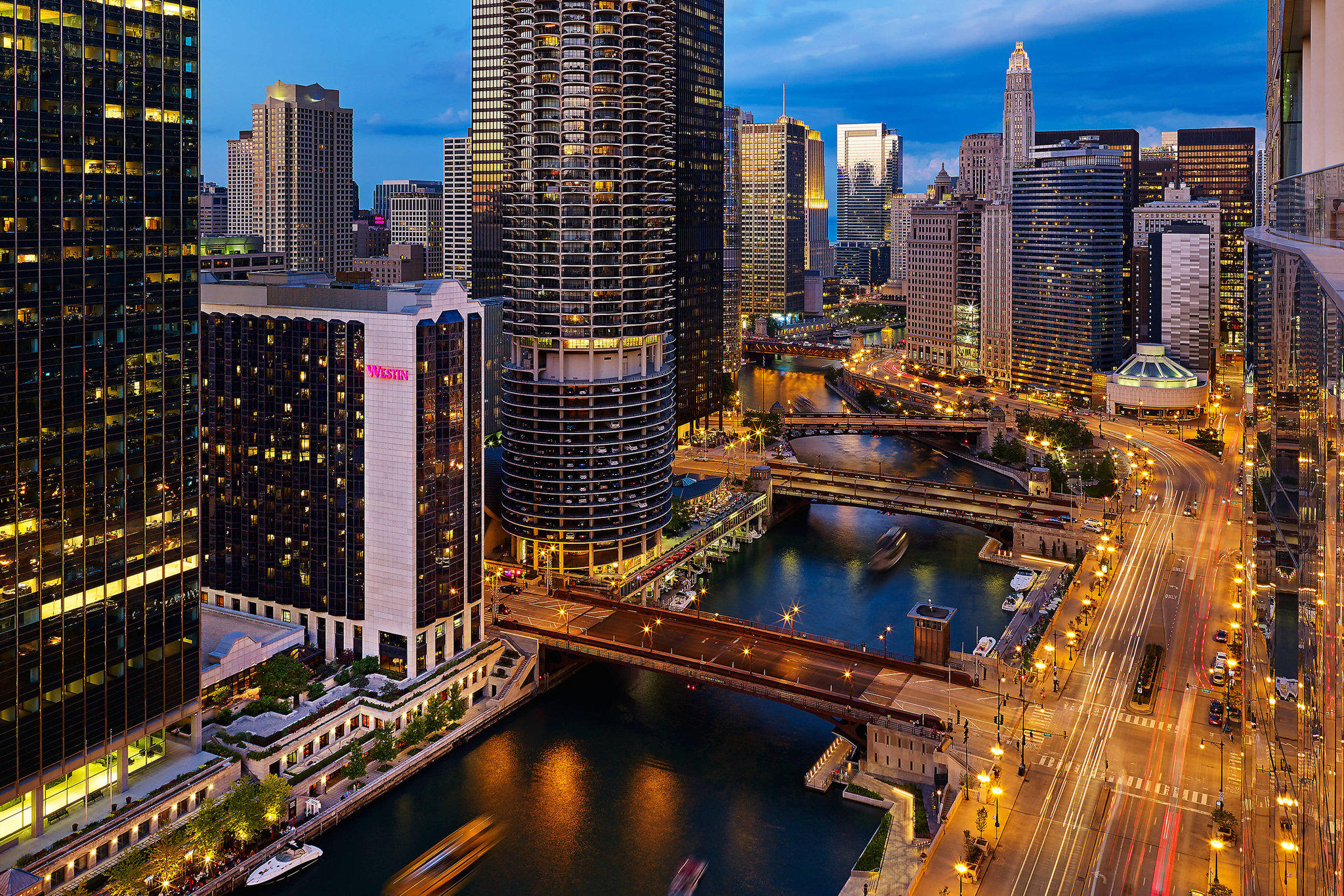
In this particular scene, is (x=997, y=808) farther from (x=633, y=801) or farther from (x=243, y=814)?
(x=243, y=814)

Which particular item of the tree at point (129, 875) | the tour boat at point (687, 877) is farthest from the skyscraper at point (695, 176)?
the tree at point (129, 875)

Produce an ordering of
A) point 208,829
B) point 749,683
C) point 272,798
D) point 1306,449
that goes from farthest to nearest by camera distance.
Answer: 1. point 749,683
2. point 272,798
3. point 208,829
4. point 1306,449

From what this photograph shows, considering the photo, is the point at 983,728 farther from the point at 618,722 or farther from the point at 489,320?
the point at 489,320

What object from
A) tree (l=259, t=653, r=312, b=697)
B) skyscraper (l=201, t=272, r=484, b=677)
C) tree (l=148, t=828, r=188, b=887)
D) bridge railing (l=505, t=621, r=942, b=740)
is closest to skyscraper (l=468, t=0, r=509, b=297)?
skyscraper (l=201, t=272, r=484, b=677)

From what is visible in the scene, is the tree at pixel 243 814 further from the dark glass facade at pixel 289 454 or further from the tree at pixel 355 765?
the dark glass facade at pixel 289 454

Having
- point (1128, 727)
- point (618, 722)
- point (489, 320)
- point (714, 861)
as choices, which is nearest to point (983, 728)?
point (1128, 727)

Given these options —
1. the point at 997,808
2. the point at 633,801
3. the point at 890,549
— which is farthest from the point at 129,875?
the point at 890,549
